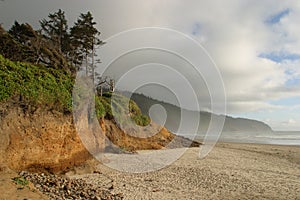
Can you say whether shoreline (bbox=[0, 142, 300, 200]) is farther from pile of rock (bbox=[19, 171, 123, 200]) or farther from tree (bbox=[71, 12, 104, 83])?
tree (bbox=[71, 12, 104, 83])

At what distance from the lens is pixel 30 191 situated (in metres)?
6.73

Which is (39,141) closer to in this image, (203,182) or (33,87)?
(33,87)

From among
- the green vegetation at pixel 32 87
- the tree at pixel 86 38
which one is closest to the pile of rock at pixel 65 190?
the green vegetation at pixel 32 87

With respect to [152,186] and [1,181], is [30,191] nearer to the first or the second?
[1,181]

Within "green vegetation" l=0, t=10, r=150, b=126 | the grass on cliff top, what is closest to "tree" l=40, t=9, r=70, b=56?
"green vegetation" l=0, t=10, r=150, b=126

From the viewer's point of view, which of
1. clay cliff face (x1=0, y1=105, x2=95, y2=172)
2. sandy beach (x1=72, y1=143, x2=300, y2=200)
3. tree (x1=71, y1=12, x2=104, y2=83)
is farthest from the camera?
tree (x1=71, y1=12, x2=104, y2=83)

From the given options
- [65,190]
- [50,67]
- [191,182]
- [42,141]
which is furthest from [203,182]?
[50,67]

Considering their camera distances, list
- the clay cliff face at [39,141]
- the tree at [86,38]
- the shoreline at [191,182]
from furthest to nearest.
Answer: the tree at [86,38], the clay cliff face at [39,141], the shoreline at [191,182]

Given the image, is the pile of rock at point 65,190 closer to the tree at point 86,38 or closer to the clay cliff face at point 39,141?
the clay cliff face at point 39,141

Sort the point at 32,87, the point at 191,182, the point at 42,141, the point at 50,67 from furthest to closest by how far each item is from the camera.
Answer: the point at 50,67
the point at 191,182
the point at 32,87
the point at 42,141

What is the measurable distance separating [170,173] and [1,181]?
26.3ft

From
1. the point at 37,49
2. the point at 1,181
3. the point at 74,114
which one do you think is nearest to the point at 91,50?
the point at 37,49

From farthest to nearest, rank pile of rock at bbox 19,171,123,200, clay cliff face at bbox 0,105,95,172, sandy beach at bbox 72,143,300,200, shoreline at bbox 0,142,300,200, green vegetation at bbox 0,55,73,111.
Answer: green vegetation at bbox 0,55,73,111, sandy beach at bbox 72,143,300,200, clay cliff face at bbox 0,105,95,172, shoreline at bbox 0,142,300,200, pile of rock at bbox 19,171,123,200

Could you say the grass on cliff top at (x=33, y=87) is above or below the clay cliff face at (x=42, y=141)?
above
